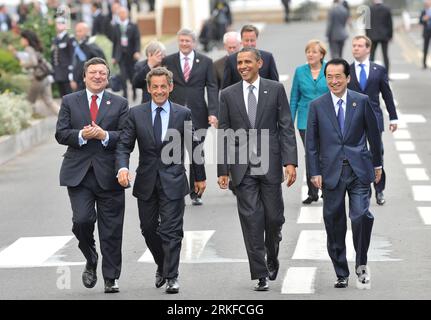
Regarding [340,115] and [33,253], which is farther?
[33,253]

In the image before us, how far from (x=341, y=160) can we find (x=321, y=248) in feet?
6.93

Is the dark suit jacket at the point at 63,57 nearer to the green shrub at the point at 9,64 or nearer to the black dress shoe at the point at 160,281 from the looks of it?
the green shrub at the point at 9,64

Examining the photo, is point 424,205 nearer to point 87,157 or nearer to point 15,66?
point 87,157

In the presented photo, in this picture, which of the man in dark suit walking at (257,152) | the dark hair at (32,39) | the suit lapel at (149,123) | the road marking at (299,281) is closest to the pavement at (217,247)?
the road marking at (299,281)

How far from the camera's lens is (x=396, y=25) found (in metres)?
61.1

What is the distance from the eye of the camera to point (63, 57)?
2561 cm

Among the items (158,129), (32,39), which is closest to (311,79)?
(158,129)

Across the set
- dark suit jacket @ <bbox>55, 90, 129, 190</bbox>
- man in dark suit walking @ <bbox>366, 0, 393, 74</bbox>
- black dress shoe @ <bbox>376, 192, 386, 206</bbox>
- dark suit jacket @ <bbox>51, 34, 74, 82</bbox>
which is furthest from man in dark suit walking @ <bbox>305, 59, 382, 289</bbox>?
man in dark suit walking @ <bbox>366, 0, 393, 74</bbox>

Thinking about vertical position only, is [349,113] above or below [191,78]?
above

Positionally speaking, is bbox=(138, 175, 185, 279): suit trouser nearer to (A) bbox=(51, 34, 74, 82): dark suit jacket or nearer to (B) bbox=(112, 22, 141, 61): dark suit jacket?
(A) bbox=(51, 34, 74, 82): dark suit jacket

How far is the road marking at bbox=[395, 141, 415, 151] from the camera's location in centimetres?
2186

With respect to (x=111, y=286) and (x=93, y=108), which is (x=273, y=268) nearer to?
(x=111, y=286)

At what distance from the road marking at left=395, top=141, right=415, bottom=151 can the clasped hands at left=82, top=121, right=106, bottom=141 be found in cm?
1091

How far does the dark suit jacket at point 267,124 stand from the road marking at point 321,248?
1.59 meters
